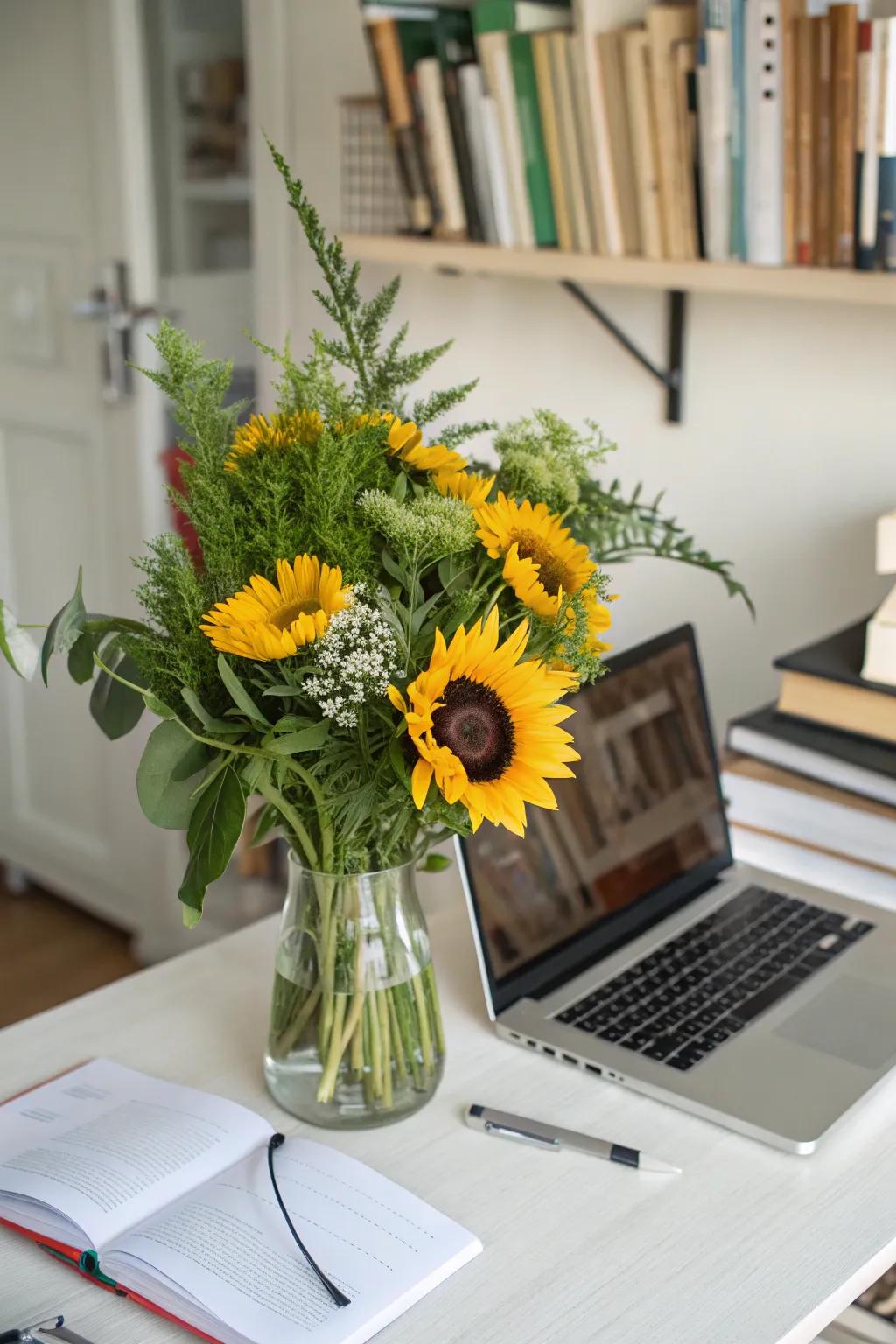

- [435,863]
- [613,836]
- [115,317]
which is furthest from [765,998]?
[115,317]

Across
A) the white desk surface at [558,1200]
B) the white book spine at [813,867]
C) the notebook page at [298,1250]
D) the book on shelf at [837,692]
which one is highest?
the book on shelf at [837,692]

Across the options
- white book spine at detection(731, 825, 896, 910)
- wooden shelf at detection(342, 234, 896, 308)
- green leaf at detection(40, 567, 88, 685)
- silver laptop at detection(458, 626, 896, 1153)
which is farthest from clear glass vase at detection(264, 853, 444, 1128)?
wooden shelf at detection(342, 234, 896, 308)

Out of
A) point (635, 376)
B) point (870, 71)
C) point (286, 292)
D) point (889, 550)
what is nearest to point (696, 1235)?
point (889, 550)

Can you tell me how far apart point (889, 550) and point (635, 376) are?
A: 50 cm

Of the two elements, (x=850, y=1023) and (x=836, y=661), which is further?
(x=836, y=661)

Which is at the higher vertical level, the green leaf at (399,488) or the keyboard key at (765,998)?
the green leaf at (399,488)

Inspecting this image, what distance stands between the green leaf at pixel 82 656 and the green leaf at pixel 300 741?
162mm

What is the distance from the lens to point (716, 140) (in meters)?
1.36

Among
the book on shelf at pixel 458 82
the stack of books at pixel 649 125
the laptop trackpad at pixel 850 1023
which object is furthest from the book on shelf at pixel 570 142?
the laptop trackpad at pixel 850 1023

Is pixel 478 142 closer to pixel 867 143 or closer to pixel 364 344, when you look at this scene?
pixel 867 143

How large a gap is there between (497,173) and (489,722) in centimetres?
95

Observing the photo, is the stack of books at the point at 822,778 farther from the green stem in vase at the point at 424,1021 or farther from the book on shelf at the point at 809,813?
the green stem in vase at the point at 424,1021

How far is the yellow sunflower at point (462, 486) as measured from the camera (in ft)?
2.86

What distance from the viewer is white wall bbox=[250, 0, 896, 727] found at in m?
1.53
